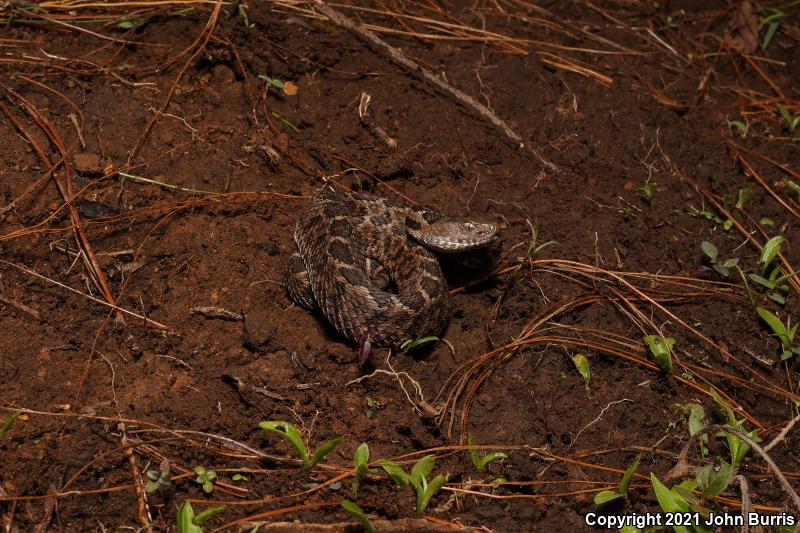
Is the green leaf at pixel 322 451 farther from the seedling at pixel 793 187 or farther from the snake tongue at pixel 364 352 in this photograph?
the seedling at pixel 793 187

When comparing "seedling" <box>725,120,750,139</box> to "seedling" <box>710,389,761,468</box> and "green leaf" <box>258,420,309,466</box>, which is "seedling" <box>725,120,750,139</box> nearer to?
"seedling" <box>710,389,761,468</box>

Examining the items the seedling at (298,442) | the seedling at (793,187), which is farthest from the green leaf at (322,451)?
the seedling at (793,187)

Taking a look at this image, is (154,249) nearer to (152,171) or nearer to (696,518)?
(152,171)

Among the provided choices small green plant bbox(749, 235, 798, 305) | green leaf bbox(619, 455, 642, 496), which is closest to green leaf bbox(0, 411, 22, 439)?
green leaf bbox(619, 455, 642, 496)

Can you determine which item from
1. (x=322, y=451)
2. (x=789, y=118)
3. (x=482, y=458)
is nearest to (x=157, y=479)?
(x=322, y=451)

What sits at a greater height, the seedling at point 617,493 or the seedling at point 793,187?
the seedling at point 793,187
